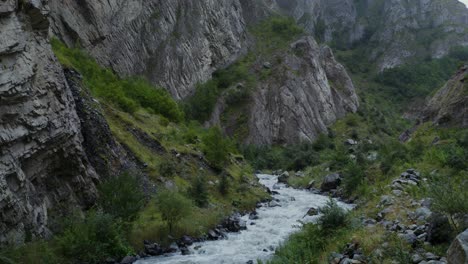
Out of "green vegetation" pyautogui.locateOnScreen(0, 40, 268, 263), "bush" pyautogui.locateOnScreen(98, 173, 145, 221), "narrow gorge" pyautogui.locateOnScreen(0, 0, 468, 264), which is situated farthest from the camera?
"bush" pyautogui.locateOnScreen(98, 173, 145, 221)

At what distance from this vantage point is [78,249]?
1895cm

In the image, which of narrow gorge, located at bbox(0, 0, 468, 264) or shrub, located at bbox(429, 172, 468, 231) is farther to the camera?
narrow gorge, located at bbox(0, 0, 468, 264)

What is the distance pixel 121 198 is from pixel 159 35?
2392 inches

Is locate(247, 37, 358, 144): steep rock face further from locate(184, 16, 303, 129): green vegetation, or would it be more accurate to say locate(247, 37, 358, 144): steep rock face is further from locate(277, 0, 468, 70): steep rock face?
locate(277, 0, 468, 70): steep rock face

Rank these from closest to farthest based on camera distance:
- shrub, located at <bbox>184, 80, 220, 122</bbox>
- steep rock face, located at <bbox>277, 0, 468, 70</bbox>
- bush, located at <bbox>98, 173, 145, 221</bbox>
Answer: bush, located at <bbox>98, 173, 145, 221</bbox>
shrub, located at <bbox>184, 80, 220, 122</bbox>
steep rock face, located at <bbox>277, 0, 468, 70</bbox>

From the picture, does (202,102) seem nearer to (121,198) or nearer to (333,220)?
(121,198)

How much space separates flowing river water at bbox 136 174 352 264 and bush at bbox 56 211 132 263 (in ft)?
4.98

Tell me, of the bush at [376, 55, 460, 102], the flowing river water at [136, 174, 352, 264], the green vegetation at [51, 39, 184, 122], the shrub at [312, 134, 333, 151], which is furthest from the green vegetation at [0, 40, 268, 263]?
the bush at [376, 55, 460, 102]

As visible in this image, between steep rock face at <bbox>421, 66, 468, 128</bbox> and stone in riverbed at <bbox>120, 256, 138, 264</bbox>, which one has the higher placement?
steep rock face at <bbox>421, 66, 468, 128</bbox>

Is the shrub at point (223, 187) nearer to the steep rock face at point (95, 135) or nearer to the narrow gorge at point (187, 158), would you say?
the narrow gorge at point (187, 158)

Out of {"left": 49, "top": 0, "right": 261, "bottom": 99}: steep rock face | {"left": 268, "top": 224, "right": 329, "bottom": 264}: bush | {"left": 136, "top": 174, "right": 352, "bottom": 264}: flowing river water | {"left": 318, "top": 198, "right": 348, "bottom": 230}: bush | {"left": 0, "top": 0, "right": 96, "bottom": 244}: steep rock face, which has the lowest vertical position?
{"left": 136, "top": 174, "right": 352, "bottom": 264}: flowing river water

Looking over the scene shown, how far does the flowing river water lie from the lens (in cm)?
2094

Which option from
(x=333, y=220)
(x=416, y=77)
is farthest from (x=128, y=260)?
(x=416, y=77)

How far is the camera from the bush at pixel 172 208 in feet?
78.8
